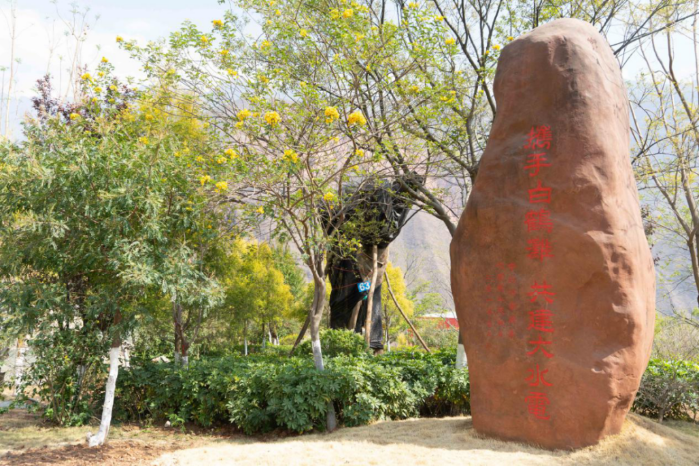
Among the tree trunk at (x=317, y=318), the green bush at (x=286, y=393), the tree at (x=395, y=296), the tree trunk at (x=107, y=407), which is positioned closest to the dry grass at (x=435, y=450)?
the green bush at (x=286, y=393)

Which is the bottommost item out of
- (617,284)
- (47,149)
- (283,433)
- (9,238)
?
(283,433)

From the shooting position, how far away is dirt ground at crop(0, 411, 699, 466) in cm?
423

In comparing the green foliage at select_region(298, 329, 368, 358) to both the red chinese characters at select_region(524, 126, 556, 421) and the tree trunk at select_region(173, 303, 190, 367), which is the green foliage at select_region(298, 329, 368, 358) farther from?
the red chinese characters at select_region(524, 126, 556, 421)

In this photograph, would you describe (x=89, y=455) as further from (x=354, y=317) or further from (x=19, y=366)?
(x=354, y=317)

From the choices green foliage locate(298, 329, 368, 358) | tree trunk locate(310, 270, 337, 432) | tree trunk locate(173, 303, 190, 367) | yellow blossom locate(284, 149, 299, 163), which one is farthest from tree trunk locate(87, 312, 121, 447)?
green foliage locate(298, 329, 368, 358)

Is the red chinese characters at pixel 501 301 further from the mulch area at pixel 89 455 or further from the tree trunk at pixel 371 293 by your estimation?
the tree trunk at pixel 371 293

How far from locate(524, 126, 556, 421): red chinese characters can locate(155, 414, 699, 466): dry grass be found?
45 centimetres

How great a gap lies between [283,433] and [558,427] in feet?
9.69

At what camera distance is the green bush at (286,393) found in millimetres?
5625

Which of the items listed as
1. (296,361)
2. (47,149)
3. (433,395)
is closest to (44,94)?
(47,149)

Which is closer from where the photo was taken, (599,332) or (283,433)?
(599,332)

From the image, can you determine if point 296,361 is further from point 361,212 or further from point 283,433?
point 361,212

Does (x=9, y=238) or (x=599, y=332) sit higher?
(x=9, y=238)

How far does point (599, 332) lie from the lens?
13.9 ft
